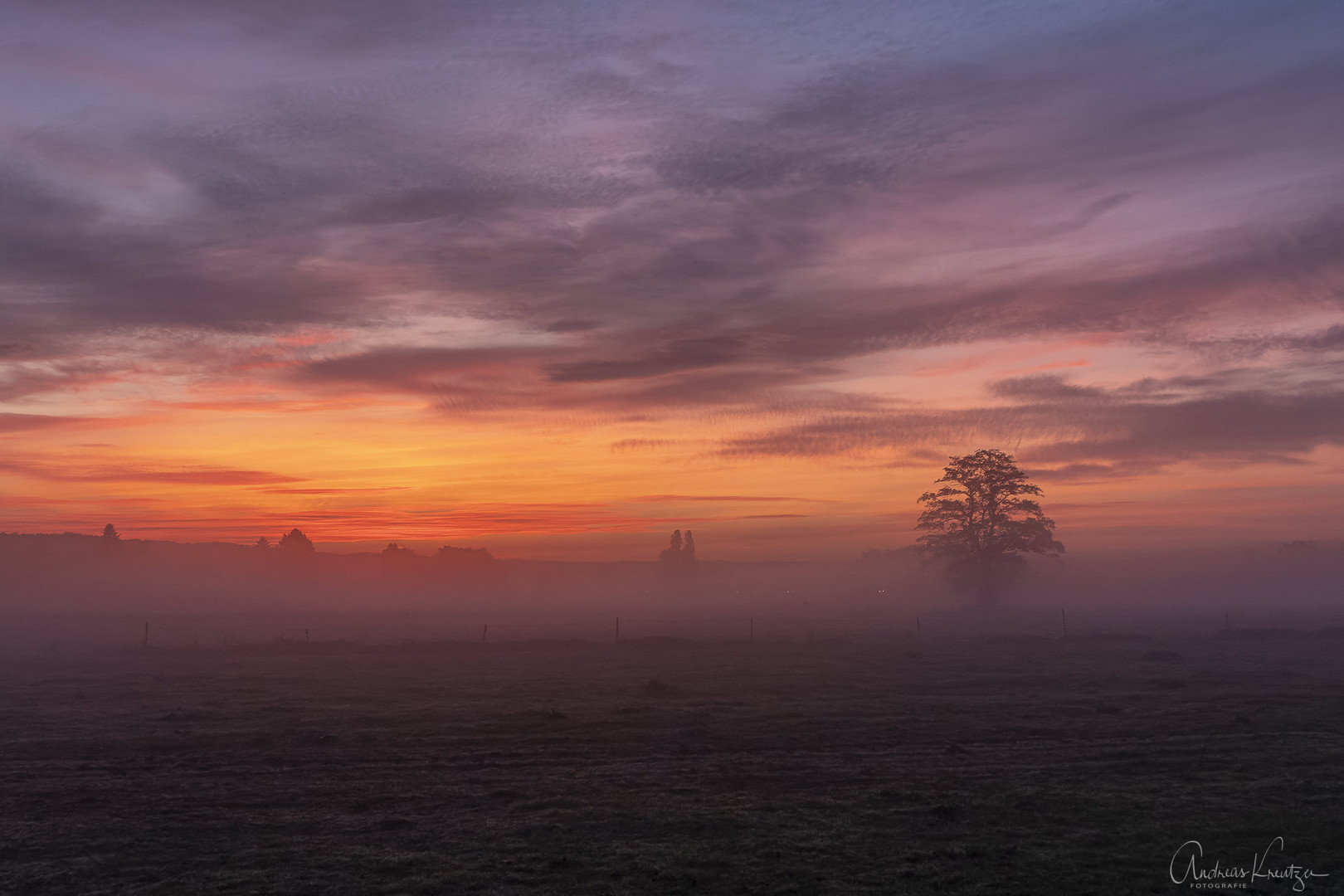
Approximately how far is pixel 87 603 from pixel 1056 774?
169 metres

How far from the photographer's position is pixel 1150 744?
2289 centimetres

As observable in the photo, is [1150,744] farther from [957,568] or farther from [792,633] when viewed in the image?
[957,568]

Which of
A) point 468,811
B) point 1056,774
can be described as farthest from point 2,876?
point 1056,774
